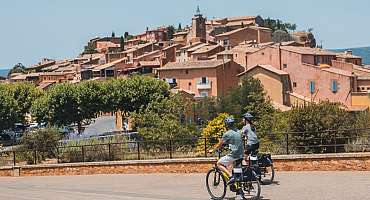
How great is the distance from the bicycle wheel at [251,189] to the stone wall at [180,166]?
4.86m

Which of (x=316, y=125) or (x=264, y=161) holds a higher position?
(x=316, y=125)

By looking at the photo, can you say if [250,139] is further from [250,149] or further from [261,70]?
[261,70]

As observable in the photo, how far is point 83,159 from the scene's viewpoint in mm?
23594

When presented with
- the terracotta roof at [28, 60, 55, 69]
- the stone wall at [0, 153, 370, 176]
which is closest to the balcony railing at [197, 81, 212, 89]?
the stone wall at [0, 153, 370, 176]

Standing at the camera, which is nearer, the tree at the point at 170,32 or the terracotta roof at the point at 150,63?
the terracotta roof at the point at 150,63

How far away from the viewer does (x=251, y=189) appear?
38.8 feet

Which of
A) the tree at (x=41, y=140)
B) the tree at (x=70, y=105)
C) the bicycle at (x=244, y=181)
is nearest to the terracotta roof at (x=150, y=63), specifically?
the tree at (x=70, y=105)

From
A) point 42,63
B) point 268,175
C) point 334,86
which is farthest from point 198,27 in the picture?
point 268,175

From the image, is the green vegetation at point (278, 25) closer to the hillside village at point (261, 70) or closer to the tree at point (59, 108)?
the hillside village at point (261, 70)

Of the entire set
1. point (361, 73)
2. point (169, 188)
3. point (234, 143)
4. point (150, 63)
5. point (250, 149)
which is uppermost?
point (150, 63)

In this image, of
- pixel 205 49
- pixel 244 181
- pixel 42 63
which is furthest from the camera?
pixel 42 63

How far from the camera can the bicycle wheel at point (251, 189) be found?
1169 cm

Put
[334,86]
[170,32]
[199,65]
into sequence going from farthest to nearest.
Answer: [170,32] < [199,65] < [334,86]

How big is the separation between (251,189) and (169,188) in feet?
12.5
